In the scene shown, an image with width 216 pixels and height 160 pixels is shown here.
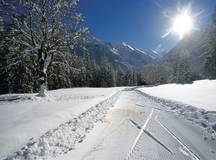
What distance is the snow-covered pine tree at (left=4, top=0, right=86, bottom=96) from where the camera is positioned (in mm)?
20312

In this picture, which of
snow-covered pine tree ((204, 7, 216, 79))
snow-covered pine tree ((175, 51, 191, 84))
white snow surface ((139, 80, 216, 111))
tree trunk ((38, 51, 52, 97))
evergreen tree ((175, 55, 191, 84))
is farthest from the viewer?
snow-covered pine tree ((175, 51, 191, 84))

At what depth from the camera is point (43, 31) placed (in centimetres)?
2152

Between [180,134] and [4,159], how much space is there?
6.77 meters

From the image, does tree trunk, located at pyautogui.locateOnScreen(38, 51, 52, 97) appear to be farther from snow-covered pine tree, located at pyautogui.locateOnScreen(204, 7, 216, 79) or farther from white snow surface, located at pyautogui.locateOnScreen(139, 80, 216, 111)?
snow-covered pine tree, located at pyautogui.locateOnScreen(204, 7, 216, 79)

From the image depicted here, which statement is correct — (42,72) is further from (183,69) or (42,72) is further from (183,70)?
(183,69)

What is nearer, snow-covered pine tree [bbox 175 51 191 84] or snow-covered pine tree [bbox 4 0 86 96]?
snow-covered pine tree [bbox 4 0 86 96]

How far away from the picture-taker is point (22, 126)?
8.18 m

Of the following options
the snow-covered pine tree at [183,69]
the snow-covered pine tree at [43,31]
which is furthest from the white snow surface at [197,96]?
the snow-covered pine tree at [183,69]

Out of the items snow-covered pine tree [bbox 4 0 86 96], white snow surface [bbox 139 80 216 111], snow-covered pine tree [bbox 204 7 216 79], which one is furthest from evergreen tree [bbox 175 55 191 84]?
snow-covered pine tree [bbox 4 0 86 96]

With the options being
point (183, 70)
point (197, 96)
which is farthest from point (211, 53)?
point (183, 70)

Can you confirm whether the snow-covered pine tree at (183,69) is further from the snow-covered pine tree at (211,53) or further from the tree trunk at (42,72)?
the tree trunk at (42,72)

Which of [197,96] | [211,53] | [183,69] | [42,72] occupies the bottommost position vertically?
[197,96]

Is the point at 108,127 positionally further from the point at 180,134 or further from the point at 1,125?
the point at 1,125

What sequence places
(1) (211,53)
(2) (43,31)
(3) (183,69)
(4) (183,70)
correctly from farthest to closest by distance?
(3) (183,69) → (4) (183,70) → (1) (211,53) → (2) (43,31)
